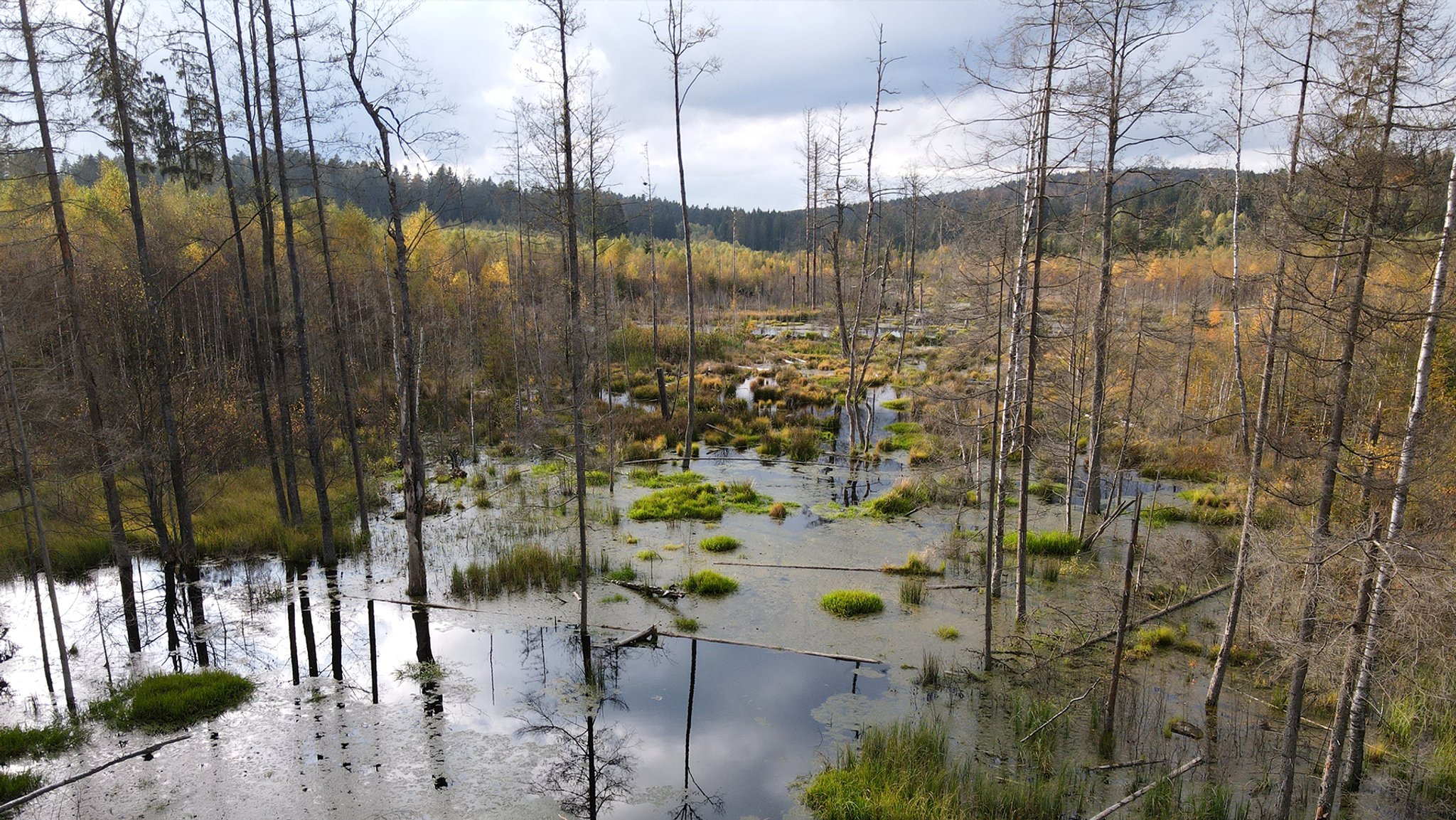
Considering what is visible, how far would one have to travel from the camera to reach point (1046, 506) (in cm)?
1825

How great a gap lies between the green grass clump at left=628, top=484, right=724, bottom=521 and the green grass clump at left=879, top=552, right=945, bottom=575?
4.65 m

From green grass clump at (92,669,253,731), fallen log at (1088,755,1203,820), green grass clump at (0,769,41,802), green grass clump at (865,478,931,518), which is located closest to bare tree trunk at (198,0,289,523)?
green grass clump at (92,669,253,731)

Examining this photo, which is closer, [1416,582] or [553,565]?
[1416,582]

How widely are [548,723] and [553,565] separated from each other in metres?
4.81

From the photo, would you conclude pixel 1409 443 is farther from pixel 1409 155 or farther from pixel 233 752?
pixel 233 752

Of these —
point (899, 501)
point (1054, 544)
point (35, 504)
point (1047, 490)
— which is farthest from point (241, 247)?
point (1047, 490)

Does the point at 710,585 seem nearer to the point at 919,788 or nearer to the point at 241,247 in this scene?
the point at 919,788

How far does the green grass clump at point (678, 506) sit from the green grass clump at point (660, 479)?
1.00 meters

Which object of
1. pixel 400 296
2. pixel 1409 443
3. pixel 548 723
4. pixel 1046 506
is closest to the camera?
pixel 1409 443

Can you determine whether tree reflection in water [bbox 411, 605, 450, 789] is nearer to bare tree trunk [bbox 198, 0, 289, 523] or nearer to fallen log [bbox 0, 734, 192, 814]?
fallen log [bbox 0, 734, 192, 814]

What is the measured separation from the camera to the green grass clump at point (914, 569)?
13844mm

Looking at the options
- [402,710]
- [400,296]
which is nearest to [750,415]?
[400,296]

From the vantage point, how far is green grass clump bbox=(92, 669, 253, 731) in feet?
29.9

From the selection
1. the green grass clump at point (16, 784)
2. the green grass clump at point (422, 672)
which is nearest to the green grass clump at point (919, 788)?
the green grass clump at point (422, 672)
